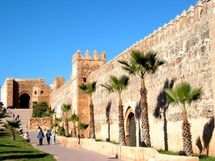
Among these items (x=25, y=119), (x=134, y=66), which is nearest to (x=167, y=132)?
(x=134, y=66)

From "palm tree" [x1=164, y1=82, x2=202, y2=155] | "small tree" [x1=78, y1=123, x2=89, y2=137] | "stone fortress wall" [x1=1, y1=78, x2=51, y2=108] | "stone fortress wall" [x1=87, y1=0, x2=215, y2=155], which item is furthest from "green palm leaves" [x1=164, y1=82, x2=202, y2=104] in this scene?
"stone fortress wall" [x1=1, y1=78, x2=51, y2=108]

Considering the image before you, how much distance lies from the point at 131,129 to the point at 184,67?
23.3 feet

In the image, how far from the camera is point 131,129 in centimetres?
2189

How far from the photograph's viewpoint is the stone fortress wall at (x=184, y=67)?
1379 cm

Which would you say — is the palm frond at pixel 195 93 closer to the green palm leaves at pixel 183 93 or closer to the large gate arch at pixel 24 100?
the green palm leaves at pixel 183 93

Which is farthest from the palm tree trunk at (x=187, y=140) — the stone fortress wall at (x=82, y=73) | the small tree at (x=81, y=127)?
the stone fortress wall at (x=82, y=73)

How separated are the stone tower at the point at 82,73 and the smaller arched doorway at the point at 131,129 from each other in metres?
9.06

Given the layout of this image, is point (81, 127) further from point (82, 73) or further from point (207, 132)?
point (207, 132)

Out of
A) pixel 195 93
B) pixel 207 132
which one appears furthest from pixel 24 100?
pixel 195 93

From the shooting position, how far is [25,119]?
155 feet

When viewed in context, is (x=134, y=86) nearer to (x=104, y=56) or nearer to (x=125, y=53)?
(x=125, y=53)

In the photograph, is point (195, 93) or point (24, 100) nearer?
point (195, 93)

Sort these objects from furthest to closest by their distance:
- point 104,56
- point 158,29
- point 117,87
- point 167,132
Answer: point 104,56 → point 117,87 → point 158,29 → point 167,132

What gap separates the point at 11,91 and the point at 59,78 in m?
14.6
